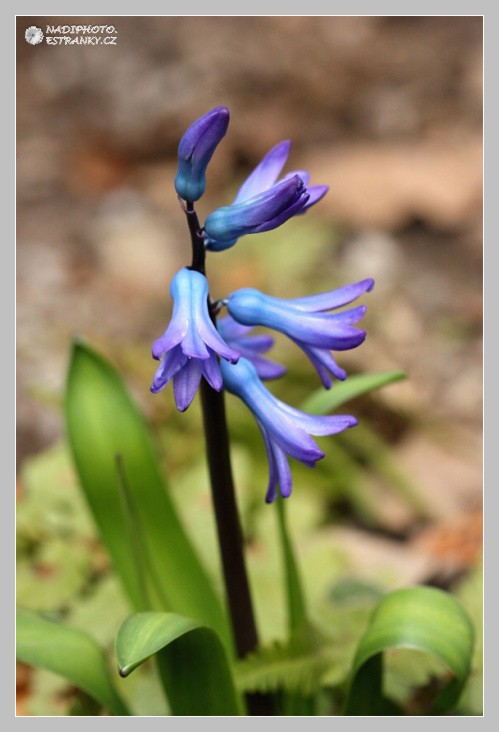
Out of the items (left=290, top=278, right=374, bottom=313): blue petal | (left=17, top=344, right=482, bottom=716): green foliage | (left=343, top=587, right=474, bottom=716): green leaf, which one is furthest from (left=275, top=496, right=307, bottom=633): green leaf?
(left=290, top=278, right=374, bottom=313): blue petal

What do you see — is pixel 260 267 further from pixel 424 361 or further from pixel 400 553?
pixel 400 553

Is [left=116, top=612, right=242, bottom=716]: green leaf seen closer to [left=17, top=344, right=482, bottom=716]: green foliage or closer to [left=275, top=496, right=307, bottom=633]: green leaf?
[left=17, top=344, right=482, bottom=716]: green foliage

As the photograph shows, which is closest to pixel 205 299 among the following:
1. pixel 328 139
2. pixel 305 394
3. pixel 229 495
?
pixel 229 495

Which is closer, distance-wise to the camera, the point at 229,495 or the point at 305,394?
the point at 229,495

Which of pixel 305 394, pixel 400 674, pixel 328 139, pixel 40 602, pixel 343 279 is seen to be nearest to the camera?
pixel 400 674

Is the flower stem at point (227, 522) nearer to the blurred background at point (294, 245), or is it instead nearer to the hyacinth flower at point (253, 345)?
the hyacinth flower at point (253, 345)

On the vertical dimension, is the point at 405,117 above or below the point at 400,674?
above

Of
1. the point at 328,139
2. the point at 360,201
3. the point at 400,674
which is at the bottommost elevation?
the point at 400,674

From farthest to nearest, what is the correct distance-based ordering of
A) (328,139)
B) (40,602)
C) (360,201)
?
1. (328,139)
2. (360,201)
3. (40,602)
